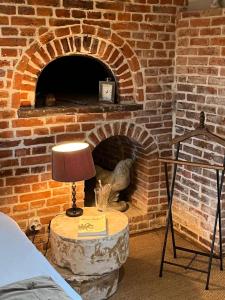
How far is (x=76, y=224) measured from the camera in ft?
9.37

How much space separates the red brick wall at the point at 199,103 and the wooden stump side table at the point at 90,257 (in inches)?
39.0

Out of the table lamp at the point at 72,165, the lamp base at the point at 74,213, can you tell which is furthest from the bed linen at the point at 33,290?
the lamp base at the point at 74,213

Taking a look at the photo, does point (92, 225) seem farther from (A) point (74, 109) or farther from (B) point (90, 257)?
(A) point (74, 109)

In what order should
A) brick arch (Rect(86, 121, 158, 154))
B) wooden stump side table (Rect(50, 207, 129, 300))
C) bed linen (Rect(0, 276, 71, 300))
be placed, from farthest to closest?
brick arch (Rect(86, 121, 158, 154)) < wooden stump side table (Rect(50, 207, 129, 300)) < bed linen (Rect(0, 276, 71, 300))

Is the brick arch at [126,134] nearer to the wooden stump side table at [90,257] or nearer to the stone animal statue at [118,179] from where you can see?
the stone animal statue at [118,179]

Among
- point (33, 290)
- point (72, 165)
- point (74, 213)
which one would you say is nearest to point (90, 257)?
point (74, 213)

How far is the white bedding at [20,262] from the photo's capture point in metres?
1.97

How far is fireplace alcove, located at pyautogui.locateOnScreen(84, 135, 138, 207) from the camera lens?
402 cm

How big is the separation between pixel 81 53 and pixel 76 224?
4.48 ft

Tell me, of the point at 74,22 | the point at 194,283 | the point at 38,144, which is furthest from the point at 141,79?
Answer: the point at 194,283

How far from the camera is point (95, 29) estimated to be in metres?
3.28

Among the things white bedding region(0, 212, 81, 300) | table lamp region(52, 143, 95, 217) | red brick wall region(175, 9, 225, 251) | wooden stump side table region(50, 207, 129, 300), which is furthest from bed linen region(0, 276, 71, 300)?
red brick wall region(175, 9, 225, 251)

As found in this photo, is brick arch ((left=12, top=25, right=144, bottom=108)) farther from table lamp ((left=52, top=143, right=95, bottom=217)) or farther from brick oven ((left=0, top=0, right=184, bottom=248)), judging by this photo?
table lamp ((left=52, top=143, right=95, bottom=217))

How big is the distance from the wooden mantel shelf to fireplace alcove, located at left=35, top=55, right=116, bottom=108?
57 centimetres
